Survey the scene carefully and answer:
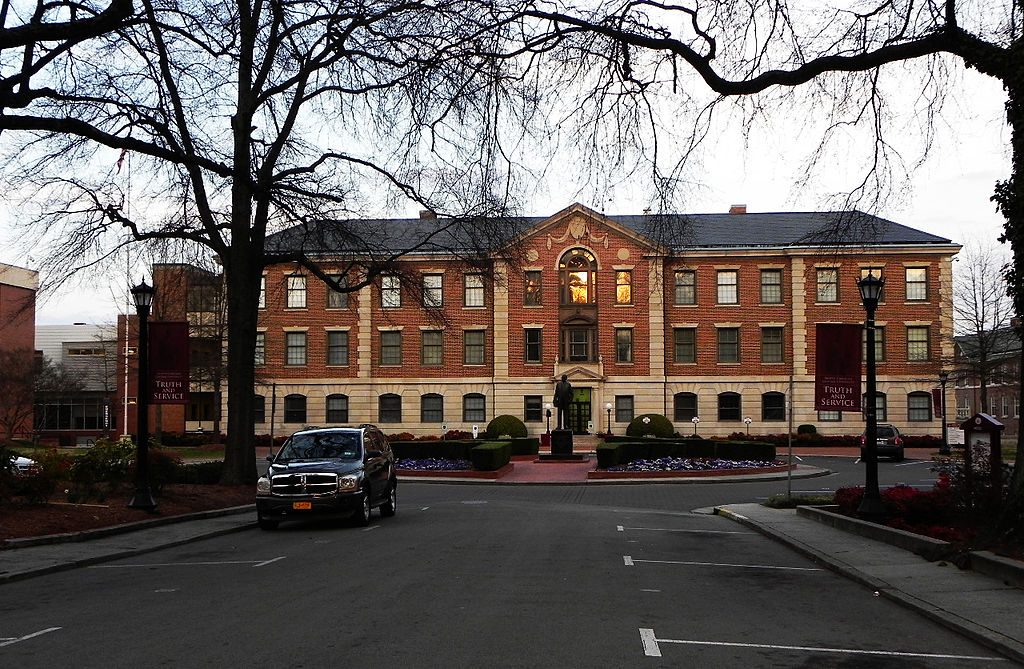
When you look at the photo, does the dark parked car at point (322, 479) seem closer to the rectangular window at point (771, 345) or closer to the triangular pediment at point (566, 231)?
the triangular pediment at point (566, 231)

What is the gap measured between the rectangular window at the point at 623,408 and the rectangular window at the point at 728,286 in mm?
8013

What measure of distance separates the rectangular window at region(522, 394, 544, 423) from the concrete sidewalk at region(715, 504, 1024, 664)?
43.0 m

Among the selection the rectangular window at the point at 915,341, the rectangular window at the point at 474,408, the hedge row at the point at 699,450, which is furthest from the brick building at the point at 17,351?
the rectangular window at the point at 915,341

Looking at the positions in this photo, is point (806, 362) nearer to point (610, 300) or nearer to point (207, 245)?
point (610, 300)

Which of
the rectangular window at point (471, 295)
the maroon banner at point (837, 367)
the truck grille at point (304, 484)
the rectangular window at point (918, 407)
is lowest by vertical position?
the truck grille at point (304, 484)

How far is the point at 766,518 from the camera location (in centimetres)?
2081

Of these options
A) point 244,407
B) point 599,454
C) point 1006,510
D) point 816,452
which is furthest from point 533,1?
point 816,452

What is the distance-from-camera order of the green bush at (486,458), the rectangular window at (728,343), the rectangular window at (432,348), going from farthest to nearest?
the rectangular window at (432,348) < the rectangular window at (728,343) < the green bush at (486,458)

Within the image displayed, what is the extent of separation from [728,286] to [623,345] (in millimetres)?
7172

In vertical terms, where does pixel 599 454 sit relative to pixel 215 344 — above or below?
below

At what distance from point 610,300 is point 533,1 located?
4976cm

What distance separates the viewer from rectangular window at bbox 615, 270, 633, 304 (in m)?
60.9

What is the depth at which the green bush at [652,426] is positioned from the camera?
57.5 m

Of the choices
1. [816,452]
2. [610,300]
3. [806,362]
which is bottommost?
[816,452]
